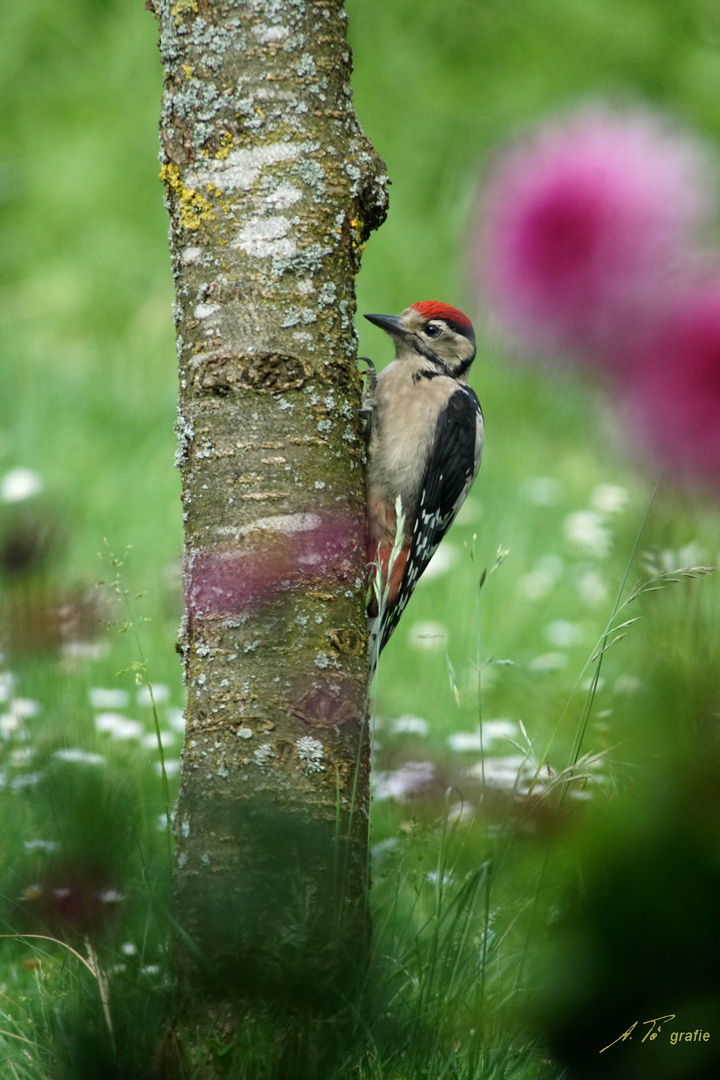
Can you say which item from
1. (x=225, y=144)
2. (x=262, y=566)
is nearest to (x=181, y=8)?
(x=225, y=144)

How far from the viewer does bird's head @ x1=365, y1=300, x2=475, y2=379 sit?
3.44 meters

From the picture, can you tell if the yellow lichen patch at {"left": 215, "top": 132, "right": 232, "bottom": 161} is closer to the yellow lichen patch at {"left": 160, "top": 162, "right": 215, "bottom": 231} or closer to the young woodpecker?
the yellow lichen patch at {"left": 160, "top": 162, "right": 215, "bottom": 231}

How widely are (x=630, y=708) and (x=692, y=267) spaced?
26 cm

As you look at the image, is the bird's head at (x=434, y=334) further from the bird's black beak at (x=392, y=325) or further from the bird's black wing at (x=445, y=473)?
the bird's black wing at (x=445, y=473)

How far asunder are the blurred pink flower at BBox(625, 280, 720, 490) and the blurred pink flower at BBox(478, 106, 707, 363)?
24 millimetres

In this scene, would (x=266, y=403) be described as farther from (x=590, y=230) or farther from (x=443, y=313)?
(x=443, y=313)

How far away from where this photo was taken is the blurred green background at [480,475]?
1264 millimetres

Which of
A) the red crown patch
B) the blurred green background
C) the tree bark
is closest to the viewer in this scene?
the blurred green background

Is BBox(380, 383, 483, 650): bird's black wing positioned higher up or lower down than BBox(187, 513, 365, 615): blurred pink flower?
lower down

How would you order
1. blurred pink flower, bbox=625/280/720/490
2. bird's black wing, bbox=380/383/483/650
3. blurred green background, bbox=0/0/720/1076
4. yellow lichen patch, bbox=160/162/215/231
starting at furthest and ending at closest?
bird's black wing, bbox=380/383/483/650 < yellow lichen patch, bbox=160/162/215/231 < blurred green background, bbox=0/0/720/1076 < blurred pink flower, bbox=625/280/720/490

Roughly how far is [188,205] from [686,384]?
156 centimetres

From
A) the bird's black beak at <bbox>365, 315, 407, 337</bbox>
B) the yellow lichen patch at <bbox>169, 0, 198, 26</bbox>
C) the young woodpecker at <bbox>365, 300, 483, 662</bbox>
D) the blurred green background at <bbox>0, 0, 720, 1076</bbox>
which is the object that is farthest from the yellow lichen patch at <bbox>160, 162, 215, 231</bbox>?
the bird's black beak at <bbox>365, 315, 407, 337</bbox>

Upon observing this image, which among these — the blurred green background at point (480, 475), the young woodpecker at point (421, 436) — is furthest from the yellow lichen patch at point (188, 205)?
Answer: the young woodpecker at point (421, 436)

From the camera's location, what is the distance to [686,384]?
0.61 metres
